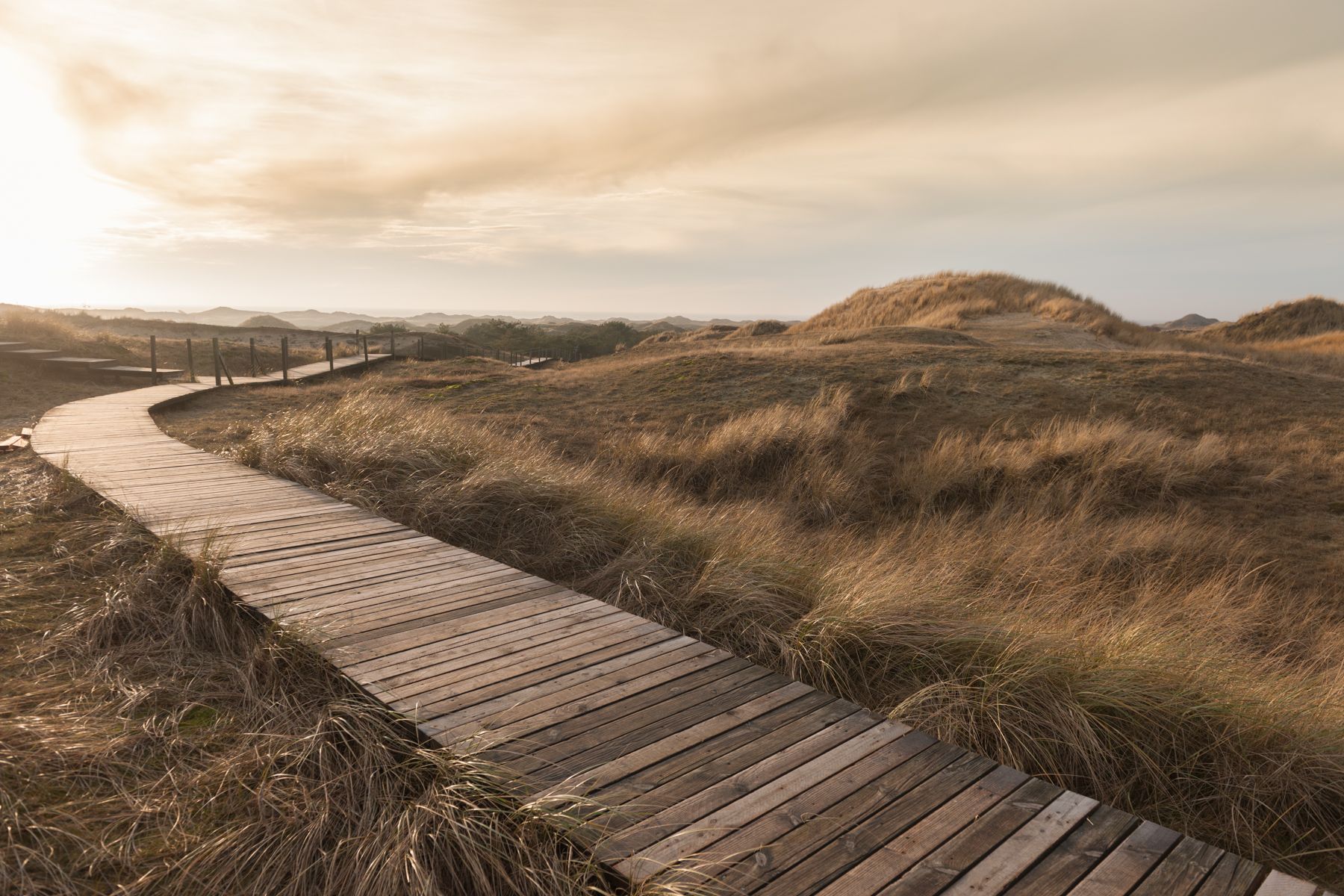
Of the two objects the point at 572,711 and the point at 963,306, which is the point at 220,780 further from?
the point at 963,306

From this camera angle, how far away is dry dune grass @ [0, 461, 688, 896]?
2.09m

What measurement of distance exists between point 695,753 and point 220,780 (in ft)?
5.54

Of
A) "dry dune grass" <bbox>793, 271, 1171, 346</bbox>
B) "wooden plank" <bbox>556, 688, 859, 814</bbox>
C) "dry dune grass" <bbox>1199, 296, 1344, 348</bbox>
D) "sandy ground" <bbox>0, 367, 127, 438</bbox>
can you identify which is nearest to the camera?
"wooden plank" <bbox>556, 688, 859, 814</bbox>

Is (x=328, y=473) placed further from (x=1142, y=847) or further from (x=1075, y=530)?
(x=1075, y=530)

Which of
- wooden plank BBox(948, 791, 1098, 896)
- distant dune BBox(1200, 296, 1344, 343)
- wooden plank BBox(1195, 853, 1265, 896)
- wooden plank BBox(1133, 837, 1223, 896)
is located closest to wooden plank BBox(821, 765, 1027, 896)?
wooden plank BBox(948, 791, 1098, 896)

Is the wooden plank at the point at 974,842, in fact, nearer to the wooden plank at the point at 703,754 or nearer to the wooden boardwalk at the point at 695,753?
the wooden boardwalk at the point at 695,753

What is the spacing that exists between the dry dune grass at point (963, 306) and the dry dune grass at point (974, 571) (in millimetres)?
14909

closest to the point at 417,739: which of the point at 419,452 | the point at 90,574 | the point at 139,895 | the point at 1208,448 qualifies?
the point at 139,895

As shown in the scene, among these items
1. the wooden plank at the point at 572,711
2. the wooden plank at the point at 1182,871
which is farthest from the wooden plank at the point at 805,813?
the wooden plank at the point at 1182,871

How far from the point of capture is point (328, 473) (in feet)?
21.1

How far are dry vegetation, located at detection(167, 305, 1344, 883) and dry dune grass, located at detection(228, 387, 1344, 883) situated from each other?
0.8 inches

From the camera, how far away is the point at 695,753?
2.48m

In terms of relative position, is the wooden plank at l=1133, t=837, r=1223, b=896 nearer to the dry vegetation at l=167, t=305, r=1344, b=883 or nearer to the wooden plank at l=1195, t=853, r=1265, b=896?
the wooden plank at l=1195, t=853, r=1265, b=896

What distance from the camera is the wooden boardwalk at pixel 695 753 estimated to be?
1998mm
